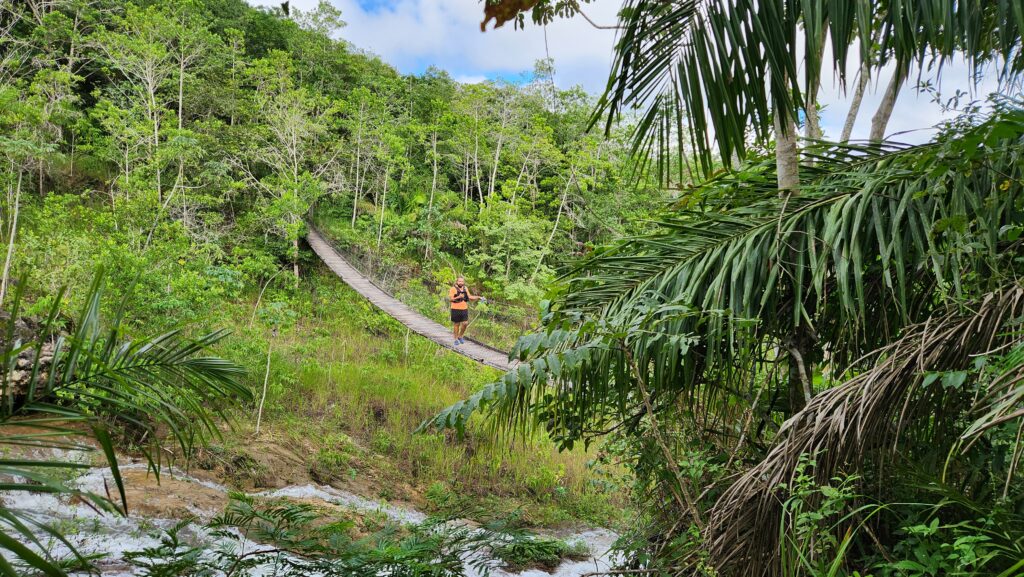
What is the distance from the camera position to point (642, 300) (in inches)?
60.1

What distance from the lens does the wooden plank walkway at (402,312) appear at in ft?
26.3

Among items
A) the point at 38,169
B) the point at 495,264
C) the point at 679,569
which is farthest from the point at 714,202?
the point at 38,169

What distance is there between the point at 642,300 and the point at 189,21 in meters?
16.0

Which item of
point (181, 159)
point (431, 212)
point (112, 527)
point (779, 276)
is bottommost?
point (112, 527)

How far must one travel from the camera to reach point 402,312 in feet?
32.3

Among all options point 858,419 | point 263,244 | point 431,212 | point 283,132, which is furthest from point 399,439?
point 431,212

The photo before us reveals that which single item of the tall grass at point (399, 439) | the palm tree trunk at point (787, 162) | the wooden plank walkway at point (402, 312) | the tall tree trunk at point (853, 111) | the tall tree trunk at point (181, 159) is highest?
the tall tree trunk at point (181, 159)

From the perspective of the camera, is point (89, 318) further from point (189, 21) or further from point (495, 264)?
point (189, 21)

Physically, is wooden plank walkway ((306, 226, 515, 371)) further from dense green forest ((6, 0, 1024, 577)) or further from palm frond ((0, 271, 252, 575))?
palm frond ((0, 271, 252, 575))

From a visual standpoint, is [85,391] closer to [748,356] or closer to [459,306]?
[748,356]

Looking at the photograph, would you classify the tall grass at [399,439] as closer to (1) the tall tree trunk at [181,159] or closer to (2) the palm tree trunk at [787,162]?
(2) the palm tree trunk at [787,162]

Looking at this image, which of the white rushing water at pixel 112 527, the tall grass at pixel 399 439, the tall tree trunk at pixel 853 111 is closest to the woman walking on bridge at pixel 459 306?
the tall grass at pixel 399 439

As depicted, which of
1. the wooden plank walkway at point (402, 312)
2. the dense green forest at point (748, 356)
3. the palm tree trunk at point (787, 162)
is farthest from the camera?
the wooden plank walkway at point (402, 312)

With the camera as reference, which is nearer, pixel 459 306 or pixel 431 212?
pixel 459 306
